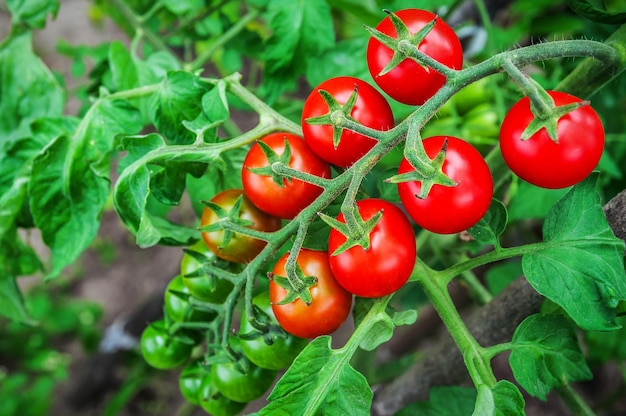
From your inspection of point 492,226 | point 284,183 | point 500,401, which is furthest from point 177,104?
point 500,401

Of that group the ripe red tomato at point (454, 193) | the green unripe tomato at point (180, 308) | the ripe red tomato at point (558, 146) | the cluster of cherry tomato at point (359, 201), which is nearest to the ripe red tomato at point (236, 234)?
the cluster of cherry tomato at point (359, 201)

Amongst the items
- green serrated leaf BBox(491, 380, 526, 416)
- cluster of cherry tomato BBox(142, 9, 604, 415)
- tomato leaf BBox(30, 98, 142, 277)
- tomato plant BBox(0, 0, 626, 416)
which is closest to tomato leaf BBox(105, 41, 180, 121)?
→ tomato plant BBox(0, 0, 626, 416)

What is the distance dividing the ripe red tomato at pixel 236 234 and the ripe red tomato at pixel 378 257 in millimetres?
124

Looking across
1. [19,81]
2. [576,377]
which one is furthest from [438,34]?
[19,81]

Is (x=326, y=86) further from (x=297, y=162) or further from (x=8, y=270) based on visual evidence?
(x=8, y=270)

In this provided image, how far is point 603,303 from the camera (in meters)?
0.58

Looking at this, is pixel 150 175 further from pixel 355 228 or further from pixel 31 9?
pixel 31 9

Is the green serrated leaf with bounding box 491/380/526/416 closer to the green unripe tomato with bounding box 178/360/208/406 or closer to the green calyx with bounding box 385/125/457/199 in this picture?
the green calyx with bounding box 385/125/457/199

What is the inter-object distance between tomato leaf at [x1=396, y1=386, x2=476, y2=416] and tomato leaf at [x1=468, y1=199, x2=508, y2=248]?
30 centimetres

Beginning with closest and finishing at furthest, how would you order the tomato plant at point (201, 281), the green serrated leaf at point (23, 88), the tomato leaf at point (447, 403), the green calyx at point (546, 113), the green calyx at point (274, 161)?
the green calyx at point (546, 113)
the green calyx at point (274, 161)
the tomato plant at point (201, 281)
the tomato leaf at point (447, 403)
the green serrated leaf at point (23, 88)

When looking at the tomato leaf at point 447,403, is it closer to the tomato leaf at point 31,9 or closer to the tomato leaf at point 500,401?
the tomato leaf at point 500,401

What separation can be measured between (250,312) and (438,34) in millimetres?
362

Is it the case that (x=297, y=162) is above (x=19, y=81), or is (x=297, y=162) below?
above

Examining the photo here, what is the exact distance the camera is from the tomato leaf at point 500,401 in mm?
562
